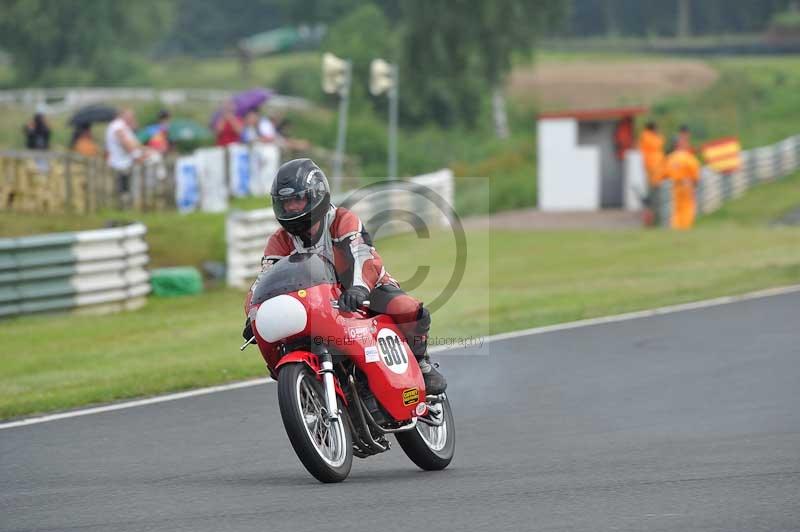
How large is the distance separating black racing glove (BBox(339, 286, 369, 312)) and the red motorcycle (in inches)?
1.6

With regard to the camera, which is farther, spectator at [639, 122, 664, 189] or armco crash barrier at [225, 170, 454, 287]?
spectator at [639, 122, 664, 189]

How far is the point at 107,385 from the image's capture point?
12.1m

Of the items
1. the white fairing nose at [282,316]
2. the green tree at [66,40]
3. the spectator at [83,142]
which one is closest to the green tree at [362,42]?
the green tree at [66,40]

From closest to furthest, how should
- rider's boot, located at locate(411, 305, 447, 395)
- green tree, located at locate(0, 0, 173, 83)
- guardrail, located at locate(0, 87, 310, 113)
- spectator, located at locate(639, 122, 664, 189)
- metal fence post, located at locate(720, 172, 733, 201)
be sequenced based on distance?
rider's boot, located at locate(411, 305, 447, 395), spectator, located at locate(639, 122, 664, 189), metal fence post, located at locate(720, 172, 733, 201), guardrail, located at locate(0, 87, 310, 113), green tree, located at locate(0, 0, 173, 83)

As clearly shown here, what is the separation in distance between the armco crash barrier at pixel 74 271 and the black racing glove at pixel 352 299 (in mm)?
9775

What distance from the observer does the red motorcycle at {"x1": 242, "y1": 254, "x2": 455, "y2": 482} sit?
24.1 ft

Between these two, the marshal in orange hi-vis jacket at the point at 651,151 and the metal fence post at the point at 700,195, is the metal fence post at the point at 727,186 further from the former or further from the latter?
the marshal in orange hi-vis jacket at the point at 651,151

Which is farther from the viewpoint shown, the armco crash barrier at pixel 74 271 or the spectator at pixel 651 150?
the spectator at pixel 651 150

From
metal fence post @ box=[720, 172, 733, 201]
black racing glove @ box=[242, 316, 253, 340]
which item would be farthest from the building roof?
black racing glove @ box=[242, 316, 253, 340]

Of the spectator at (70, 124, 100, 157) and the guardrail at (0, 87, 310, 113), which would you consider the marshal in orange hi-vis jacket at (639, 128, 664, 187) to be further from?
the guardrail at (0, 87, 310, 113)

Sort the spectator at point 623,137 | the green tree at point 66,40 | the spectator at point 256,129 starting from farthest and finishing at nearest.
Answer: the green tree at point 66,40, the spectator at point 623,137, the spectator at point 256,129

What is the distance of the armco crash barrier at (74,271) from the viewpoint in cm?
1677

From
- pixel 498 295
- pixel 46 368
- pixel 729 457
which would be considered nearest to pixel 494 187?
pixel 498 295

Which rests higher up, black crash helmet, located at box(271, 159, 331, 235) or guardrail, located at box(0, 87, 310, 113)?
black crash helmet, located at box(271, 159, 331, 235)
